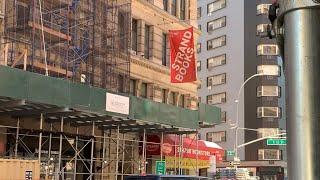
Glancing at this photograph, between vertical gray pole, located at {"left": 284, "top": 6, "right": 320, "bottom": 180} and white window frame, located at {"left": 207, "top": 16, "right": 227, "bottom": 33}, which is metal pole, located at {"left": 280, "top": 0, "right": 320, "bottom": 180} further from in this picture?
white window frame, located at {"left": 207, "top": 16, "right": 227, "bottom": 33}

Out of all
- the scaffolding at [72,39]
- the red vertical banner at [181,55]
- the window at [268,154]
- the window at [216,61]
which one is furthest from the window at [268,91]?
the red vertical banner at [181,55]

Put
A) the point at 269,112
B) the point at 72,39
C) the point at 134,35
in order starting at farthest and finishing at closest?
the point at 269,112
the point at 134,35
the point at 72,39

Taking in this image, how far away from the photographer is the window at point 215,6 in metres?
84.0

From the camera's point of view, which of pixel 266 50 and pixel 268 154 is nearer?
pixel 268 154

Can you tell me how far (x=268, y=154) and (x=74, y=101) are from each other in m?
58.3

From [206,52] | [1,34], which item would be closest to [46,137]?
[1,34]

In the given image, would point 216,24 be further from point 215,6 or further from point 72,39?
point 72,39

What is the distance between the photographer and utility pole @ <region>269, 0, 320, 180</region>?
2082 mm

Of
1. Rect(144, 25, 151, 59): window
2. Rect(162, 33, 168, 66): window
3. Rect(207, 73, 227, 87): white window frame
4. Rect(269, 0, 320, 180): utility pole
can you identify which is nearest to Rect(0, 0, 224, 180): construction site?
Rect(144, 25, 151, 59): window

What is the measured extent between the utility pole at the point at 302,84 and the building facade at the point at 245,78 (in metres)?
72.0

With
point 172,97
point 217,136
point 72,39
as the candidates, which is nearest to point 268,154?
point 217,136

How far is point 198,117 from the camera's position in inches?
1137

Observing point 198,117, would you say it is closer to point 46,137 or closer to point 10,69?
point 46,137

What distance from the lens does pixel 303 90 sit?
213 centimetres
